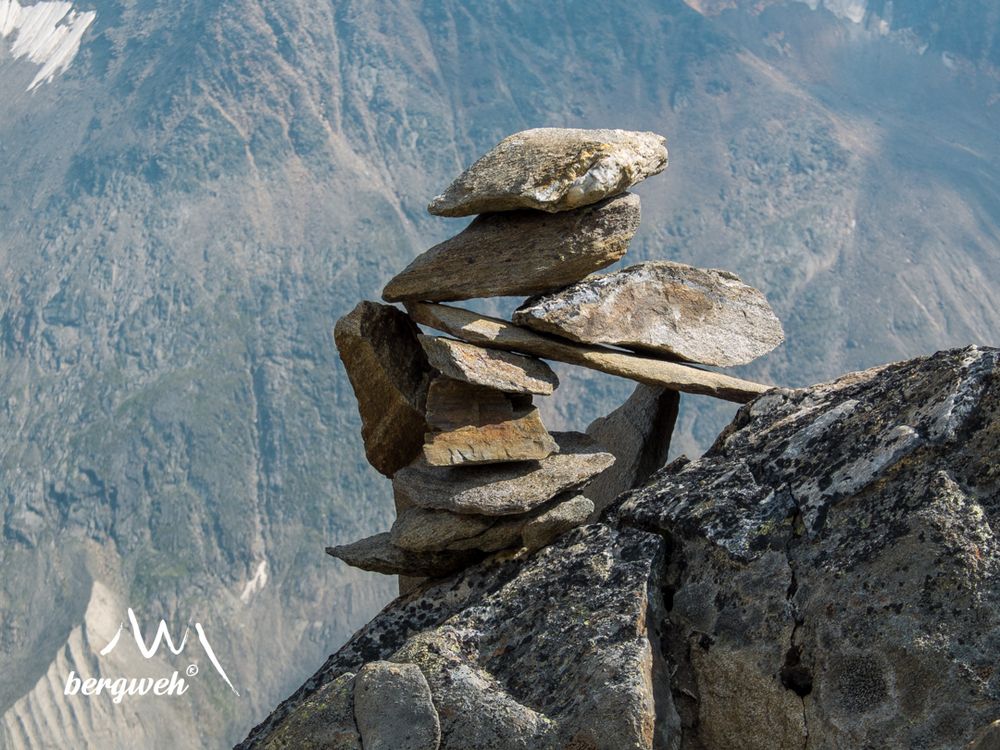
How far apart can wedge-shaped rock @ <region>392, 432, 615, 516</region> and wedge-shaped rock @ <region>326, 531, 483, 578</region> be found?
2.27 feet

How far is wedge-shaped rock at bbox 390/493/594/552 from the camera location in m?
14.8

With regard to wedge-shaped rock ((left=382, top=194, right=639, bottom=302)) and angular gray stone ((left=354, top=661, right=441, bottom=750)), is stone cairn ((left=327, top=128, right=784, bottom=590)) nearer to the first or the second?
wedge-shaped rock ((left=382, top=194, right=639, bottom=302))

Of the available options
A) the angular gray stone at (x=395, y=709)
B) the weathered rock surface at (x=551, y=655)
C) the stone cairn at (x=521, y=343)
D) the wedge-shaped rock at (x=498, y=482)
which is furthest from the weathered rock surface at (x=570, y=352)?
the angular gray stone at (x=395, y=709)

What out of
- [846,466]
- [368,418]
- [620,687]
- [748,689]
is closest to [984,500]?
[846,466]

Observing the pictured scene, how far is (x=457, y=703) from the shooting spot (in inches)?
492

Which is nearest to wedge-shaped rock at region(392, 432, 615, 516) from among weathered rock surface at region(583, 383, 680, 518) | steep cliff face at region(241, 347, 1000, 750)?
steep cliff face at region(241, 347, 1000, 750)

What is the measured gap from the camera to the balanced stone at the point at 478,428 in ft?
52.0

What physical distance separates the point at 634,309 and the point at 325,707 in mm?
7424

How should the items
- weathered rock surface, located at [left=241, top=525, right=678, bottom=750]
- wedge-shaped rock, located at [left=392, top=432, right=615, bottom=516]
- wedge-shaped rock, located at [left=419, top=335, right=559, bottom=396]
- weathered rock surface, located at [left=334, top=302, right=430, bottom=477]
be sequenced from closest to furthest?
weathered rock surface, located at [left=241, top=525, right=678, bottom=750] < wedge-shaped rock, located at [left=392, top=432, right=615, bottom=516] < wedge-shaped rock, located at [left=419, top=335, right=559, bottom=396] < weathered rock surface, located at [left=334, top=302, right=430, bottom=477]

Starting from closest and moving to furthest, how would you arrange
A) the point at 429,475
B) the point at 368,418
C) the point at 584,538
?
1. the point at 584,538
2. the point at 429,475
3. the point at 368,418

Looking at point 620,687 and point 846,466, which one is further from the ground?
point 846,466

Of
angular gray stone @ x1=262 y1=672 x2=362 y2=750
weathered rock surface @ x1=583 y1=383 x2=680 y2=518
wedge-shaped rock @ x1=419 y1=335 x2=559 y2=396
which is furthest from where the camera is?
weathered rock surface @ x1=583 y1=383 x2=680 y2=518

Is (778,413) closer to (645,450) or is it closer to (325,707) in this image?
(645,450)

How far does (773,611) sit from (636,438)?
24.1 ft
